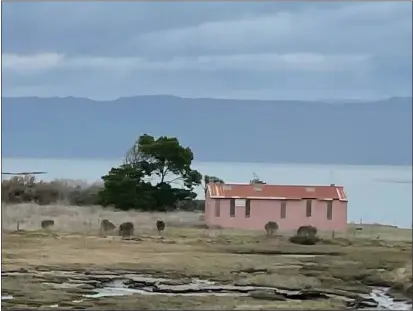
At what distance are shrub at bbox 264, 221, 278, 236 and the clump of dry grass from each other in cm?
21

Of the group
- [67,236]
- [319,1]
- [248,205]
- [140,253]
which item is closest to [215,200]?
[248,205]

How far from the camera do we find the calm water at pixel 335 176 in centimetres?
285

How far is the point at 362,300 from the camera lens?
2855 mm

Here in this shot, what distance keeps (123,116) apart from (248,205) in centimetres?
50

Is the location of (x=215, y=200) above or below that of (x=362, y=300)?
above

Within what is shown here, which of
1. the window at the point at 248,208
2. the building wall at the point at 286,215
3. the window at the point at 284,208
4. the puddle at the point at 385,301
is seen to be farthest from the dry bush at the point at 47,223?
the puddle at the point at 385,301

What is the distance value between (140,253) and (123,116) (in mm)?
449

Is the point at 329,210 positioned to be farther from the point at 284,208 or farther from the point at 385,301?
the point at 385,301

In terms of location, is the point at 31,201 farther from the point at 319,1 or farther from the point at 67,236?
the point at 319,1

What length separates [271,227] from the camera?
115 inches

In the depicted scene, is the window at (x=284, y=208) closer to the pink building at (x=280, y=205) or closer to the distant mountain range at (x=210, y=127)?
the pink building at (x=280, y=205)

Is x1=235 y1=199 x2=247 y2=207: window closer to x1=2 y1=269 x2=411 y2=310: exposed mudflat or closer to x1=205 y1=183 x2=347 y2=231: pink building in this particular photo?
x1=205 y1=183 x2=347 y2=231: pink building

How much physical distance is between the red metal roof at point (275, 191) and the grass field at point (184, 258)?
112 mm

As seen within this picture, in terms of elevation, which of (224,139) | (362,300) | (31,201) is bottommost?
(362,300)
